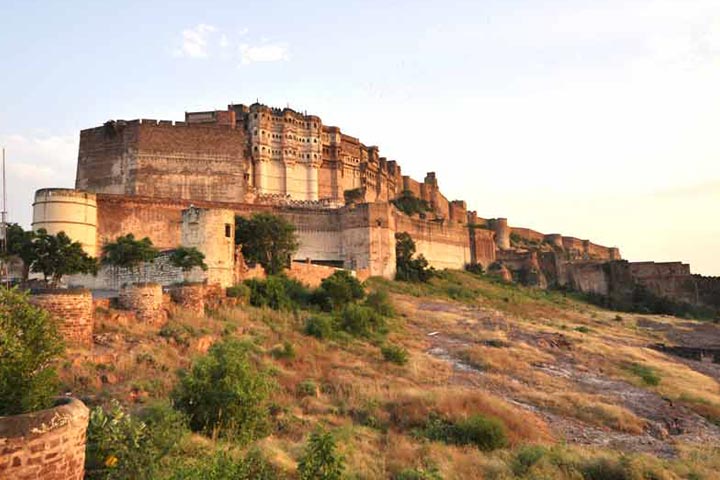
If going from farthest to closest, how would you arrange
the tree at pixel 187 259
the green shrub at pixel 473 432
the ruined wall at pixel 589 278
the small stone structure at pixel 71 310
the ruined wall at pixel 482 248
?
1. the ruined wall at pixel 482 248
2. the ruined wall at pixel 589 278
3. the tree at pixel 187 259
4. the small stone structure at pixel 71 310
5. the green shrub at pixel 473 432

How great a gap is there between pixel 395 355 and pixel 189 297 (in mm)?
5962

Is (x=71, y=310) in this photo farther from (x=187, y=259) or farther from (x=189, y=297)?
(x=187, y=259)

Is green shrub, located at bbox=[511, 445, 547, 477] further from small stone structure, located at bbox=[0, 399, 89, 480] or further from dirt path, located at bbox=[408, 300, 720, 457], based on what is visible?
small stone structure, located at bbox=[0, 399, 89, 480]

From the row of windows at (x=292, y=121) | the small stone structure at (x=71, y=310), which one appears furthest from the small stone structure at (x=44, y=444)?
the row of windows at (x=292, y=121)

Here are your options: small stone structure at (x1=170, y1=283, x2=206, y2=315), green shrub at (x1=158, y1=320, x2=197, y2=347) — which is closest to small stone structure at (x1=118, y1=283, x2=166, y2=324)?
green shrub at (x1=158, y1=320, x2=197, y2=347)

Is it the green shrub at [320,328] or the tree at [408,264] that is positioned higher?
the tree at [408,264]

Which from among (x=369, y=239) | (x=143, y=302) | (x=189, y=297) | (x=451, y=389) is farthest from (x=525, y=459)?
(x=369, y=239)

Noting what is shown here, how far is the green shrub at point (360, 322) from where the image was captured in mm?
18656

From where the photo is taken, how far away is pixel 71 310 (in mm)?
12117

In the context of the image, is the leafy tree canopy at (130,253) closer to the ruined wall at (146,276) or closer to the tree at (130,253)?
the tree at (130,253)

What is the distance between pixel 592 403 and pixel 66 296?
464 inches

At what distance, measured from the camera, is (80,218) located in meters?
27.0

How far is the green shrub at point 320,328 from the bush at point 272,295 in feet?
7.07

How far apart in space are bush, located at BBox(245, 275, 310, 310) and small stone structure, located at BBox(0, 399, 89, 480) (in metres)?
14.4
